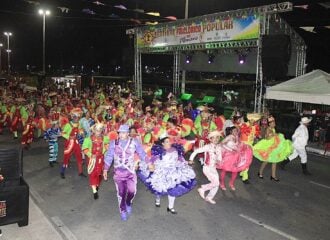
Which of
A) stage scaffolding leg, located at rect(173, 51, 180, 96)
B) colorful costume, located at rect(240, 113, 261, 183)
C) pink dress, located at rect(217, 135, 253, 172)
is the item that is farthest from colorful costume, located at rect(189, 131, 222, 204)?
stage scaffolding leg, located at rect(173, 51, 180, 96)

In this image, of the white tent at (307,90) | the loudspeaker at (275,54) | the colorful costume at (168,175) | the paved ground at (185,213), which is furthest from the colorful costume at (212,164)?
the loudspeaker at (275,54)

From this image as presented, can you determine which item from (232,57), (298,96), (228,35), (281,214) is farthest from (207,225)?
(232,57)

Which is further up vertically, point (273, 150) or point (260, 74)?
point (260, 74)

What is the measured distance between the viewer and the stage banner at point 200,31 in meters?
16.1

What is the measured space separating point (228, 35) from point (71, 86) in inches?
702

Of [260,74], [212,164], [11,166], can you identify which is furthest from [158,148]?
[260,74]

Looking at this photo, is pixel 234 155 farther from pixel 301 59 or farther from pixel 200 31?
pixel 200 31

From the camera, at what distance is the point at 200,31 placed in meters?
19.0

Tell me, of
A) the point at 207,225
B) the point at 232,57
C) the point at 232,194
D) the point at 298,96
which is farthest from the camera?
the point at 232,57

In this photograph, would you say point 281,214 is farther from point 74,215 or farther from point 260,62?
point 260,62

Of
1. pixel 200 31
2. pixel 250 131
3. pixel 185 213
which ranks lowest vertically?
pixel 185 213

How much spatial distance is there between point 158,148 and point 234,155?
248 centimetres

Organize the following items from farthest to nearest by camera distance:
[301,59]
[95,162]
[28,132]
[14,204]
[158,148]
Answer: [301,59] → [28,132] → [95,162] → [158,148] → [14,204]

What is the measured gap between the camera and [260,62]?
15.6 meters
